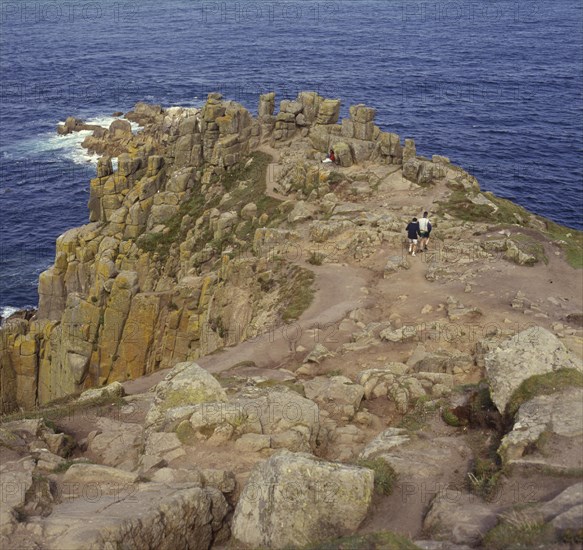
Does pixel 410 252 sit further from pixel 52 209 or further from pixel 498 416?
pixel 52 209

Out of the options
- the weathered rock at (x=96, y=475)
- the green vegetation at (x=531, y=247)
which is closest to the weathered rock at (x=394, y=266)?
the green vegetation at (x=531, y=247)

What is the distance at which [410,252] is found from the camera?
4250 cm

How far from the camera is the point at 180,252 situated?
2218 inches

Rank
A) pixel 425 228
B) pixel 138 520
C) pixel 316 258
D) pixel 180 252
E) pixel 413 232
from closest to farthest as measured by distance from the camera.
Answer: pixel 138 520 → pixel 413 232 → pixel 425 228 → pixel 316 258 → pixel 180 252

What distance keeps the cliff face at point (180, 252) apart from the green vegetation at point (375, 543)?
76.4 ft

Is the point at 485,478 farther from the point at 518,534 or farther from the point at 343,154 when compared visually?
the point at 343,154

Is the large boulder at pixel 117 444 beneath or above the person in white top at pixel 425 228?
beneath

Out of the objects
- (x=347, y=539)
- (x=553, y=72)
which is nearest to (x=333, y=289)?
(x=347, y=539)

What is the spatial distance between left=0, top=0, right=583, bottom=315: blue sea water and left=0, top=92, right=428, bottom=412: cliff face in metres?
18.1

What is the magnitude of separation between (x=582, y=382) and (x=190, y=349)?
31.9 m

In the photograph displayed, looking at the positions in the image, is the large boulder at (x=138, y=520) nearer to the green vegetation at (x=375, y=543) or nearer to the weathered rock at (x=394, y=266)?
the green vegetation at (x=375, y=543)

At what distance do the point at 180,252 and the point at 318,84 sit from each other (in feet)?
267

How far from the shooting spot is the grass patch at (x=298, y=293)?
37188mm

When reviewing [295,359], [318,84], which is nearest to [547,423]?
[295,359]
